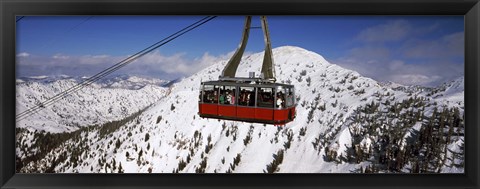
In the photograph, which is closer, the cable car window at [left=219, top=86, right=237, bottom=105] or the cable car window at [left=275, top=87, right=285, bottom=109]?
the cable car window at [left=275, top=87, right=285, bottom=109]

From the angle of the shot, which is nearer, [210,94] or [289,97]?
[289,97]

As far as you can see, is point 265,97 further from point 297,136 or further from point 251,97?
point 297,136

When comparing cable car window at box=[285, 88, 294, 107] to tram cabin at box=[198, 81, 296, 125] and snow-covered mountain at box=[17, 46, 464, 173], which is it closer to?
tram cabin at box=[198, 81, 296, 125]

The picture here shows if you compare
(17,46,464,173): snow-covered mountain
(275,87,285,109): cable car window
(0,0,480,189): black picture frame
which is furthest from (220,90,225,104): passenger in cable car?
(17,46,464,173): snow-covered mountain

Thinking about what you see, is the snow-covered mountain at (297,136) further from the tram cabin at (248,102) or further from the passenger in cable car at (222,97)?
the passenger in cable car at (222,97)
